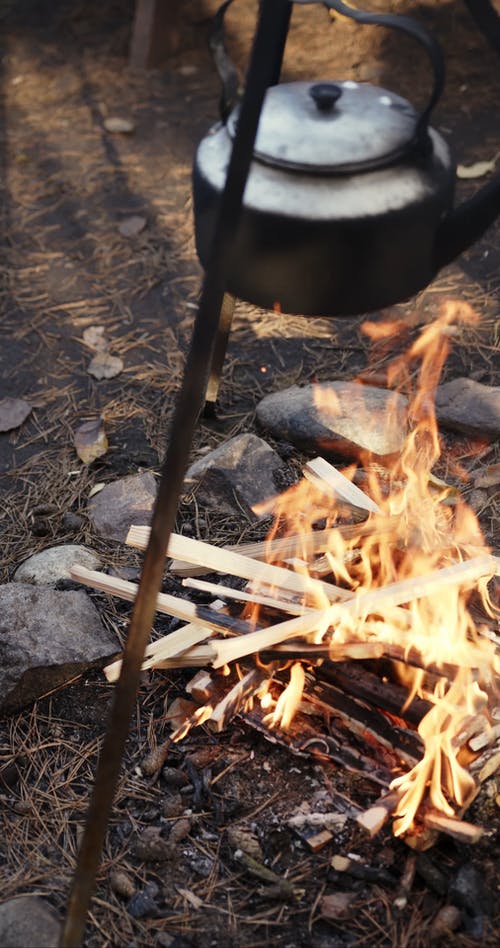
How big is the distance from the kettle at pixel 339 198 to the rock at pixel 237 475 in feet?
4.28

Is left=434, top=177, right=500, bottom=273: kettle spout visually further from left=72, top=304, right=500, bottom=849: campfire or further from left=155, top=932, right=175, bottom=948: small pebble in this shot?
left=155, top=932, right=175, bottom=948: small pebble

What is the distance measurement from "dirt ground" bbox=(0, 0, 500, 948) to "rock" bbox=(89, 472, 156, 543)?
0.15 ft

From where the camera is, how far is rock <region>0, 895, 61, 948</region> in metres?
1.77

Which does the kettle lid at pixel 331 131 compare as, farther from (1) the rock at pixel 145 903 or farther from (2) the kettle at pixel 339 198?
(1) the rock at pixel 145 903

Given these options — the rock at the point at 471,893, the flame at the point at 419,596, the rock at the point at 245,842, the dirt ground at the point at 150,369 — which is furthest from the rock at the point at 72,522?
the rock at the point at 471,893

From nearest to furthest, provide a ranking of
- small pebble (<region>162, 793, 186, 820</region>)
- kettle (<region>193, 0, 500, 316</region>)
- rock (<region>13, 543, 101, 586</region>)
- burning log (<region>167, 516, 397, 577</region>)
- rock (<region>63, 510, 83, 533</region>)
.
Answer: kettle (<region>193, 0, 500, 316</region>) < small pebble (<region>162, 793, 186, 820</region>) < burning log (<region>167, 516, 397, 577</region>) < rock (<region>13, 543, 101, 586</region>) < rock (<region>63, 510, 83, 533</region>)

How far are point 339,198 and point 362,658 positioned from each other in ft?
3.47

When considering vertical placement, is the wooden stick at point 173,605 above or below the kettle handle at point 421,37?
below

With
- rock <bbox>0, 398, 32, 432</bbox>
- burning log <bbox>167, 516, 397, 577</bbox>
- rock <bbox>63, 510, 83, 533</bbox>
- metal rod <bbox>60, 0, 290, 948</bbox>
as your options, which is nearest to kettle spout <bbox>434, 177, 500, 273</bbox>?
metal rod <bbox>60, 0, 290, 948</bbox>

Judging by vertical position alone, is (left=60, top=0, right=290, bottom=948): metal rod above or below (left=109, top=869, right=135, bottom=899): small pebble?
above

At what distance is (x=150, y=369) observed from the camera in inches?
140

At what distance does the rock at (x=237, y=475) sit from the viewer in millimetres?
2826

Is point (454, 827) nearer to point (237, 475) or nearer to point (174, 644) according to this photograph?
point (174, 644)

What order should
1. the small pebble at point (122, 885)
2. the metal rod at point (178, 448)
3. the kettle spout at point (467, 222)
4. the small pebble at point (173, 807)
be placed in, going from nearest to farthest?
1. the metal rod at point (178, 448)
2. the kettle spout at point (467, 222)
3. the small pebble at point (122, 885)
4. the small pebble at point (173, 807)
